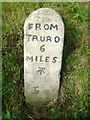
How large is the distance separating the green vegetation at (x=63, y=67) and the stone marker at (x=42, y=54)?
13 centimetres

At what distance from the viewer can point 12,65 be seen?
3934mm

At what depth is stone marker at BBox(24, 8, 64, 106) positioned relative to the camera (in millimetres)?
3459

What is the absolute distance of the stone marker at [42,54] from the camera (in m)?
3.46

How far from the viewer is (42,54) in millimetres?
3574

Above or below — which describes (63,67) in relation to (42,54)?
below

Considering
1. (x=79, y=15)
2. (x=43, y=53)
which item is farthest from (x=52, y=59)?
(x=79, y=15)

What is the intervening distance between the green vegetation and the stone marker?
125 mm

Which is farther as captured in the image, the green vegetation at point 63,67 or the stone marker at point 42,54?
the green vegetation at point 63,67

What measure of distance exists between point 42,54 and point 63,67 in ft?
1.55

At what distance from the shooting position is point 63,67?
3975mm

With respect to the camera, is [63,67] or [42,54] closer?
[42,54]

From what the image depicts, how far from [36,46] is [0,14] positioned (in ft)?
2.89

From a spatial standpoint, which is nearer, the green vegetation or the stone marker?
the stone marker

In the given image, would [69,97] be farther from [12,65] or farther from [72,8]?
[72,8]
